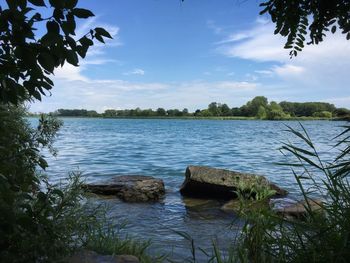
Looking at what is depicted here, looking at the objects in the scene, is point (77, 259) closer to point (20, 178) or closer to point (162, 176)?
point (20, 178)

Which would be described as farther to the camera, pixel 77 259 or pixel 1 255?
pixel 77 259

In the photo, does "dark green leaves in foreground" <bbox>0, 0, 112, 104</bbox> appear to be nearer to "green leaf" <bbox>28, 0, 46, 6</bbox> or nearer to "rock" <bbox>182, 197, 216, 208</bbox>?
"green leaf" <bbox>28, 0, 46, 6</bbox>

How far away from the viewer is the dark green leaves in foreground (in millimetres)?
1908

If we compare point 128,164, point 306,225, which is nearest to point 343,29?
point 306,225

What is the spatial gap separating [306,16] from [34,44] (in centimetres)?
254

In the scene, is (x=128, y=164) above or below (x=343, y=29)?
below

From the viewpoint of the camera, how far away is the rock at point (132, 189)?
42.0 ft

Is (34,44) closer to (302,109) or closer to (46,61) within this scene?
(46,61)

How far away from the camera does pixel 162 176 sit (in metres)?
18.8

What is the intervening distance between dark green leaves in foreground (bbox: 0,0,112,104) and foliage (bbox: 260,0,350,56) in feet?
6.21

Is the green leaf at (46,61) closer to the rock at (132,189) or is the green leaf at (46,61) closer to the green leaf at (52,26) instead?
the green leaf at (52,26)

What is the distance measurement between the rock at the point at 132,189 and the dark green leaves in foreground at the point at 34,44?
10685mm

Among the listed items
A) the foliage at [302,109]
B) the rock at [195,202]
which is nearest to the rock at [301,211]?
the foliage at [302,109]

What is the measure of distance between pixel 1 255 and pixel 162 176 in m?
15.6
